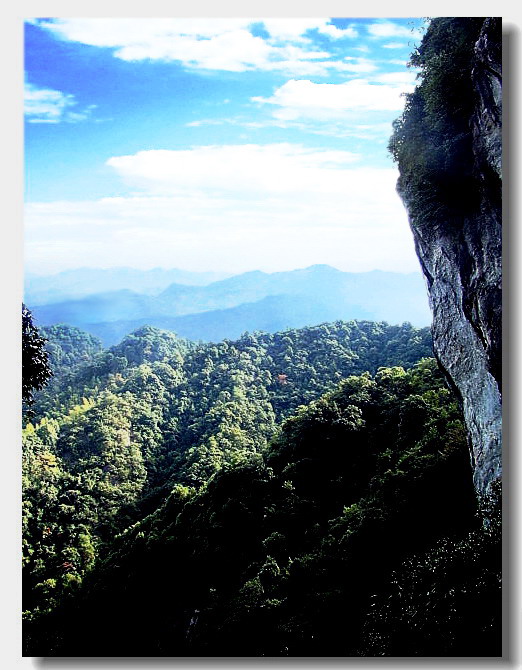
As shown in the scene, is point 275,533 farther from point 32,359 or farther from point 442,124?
point 442,124

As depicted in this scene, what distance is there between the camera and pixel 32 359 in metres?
4.63

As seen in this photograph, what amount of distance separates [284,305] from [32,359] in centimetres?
7174

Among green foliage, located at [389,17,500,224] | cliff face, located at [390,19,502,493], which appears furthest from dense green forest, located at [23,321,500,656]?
green foliage, located at [389,17,500,224]

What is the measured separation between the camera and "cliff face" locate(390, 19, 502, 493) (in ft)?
14.8

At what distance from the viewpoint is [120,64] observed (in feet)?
17.8

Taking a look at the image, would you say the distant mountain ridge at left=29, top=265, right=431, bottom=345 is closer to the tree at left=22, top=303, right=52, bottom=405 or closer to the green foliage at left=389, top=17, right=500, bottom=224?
the green foliage at left=389, top=17, right=500, bottom=224

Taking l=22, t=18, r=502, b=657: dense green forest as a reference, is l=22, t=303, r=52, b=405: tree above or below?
above

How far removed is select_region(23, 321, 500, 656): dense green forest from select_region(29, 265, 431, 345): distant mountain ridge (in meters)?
38.3

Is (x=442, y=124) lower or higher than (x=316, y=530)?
higher

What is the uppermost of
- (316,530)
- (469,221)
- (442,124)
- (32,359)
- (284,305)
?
(442,124)

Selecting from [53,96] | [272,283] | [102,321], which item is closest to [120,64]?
[53,96]

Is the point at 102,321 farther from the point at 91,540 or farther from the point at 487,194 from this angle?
the point at 487,194

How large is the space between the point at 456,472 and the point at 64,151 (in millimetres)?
5259

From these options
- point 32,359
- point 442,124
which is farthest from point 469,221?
point 32,359
